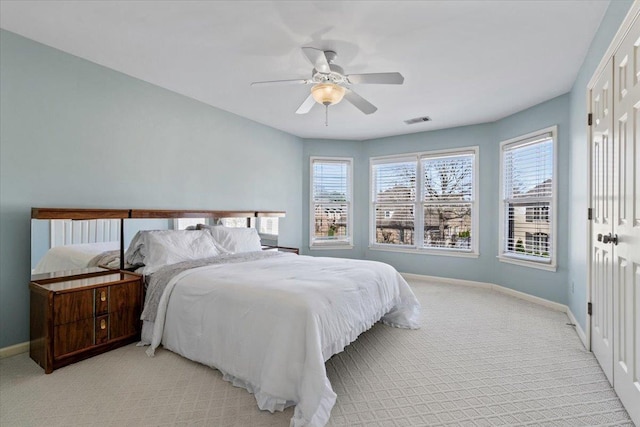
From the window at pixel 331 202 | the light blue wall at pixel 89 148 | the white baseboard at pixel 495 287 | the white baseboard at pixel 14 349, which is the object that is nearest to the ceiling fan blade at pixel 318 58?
the light blue wall at pixel 89 148

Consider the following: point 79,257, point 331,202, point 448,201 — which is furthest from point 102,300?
point 448,201

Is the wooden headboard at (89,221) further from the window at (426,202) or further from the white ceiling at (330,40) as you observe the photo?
the window at (426,202)

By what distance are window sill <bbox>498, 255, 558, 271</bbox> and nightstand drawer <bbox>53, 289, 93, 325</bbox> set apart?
16.3 feet

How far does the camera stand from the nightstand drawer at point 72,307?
232 centimetres

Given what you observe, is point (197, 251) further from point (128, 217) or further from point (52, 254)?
point (52, 254)

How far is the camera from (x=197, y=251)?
3393 millimetres

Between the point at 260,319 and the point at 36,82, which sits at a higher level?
the point at 36,82

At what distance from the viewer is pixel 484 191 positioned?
501cm

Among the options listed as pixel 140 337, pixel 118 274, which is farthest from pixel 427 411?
pixel 118 274

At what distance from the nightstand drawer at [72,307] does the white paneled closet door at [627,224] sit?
365cm

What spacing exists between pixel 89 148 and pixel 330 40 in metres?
2.48

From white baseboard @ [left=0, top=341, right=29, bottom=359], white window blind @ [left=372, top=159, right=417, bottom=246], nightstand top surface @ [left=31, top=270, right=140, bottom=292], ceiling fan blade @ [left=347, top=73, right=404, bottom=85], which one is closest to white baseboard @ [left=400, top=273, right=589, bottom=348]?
white window blind @ [left=372, top=159, right=417, bottom=246]

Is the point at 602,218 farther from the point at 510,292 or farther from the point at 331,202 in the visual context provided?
the point at 331,202

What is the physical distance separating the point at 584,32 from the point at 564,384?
106 inches
